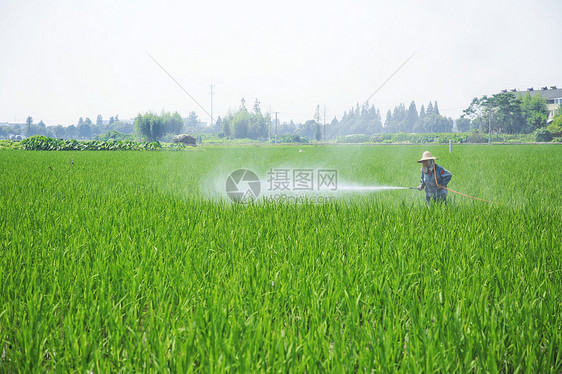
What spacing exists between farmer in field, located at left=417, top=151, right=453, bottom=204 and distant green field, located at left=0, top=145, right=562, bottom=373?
0.40 meters

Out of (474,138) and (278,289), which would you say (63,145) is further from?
(474,138)

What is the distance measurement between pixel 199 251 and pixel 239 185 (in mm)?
3531

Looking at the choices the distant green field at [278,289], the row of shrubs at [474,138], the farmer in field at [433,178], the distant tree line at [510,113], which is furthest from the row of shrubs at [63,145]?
the distant tree line at [510,113]

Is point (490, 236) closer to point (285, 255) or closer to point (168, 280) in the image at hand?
point (285, 255)

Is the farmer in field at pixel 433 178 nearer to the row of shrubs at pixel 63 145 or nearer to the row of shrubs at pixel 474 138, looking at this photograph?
the row of shrubs at pixel 63 145

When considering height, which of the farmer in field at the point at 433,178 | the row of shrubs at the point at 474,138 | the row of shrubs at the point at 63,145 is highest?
A: the row of shrubs at the point at 474,138

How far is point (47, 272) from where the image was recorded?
223 cm

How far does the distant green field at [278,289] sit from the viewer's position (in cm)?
139

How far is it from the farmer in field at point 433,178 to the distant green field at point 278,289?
396 millimetres

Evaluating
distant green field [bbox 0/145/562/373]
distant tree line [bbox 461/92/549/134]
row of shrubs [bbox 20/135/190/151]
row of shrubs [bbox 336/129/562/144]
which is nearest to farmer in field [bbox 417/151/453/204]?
distant green field [bbox 0/145/562/373]

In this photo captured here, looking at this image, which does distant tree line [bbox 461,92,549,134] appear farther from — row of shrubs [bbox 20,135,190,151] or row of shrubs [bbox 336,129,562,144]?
row of shrubs [bbox 20,135,190,151]

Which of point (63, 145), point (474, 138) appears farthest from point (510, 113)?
point (63, 145)

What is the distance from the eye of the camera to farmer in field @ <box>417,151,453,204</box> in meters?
4.41

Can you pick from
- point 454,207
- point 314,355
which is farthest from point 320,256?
point 454,207
